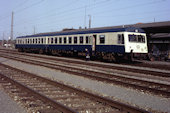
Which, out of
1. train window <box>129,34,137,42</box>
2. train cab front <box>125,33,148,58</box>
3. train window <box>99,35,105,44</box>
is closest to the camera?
train cab front <box>125,33,148,58</box>

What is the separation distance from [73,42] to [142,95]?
17.0 m

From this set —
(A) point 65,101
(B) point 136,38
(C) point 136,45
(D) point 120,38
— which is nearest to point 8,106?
(A) point 65,101

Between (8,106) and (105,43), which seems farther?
(105,43)

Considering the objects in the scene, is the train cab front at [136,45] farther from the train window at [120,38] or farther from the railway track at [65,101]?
the railway track at [65,101]

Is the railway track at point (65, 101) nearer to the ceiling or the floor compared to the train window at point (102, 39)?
nearer to the floor

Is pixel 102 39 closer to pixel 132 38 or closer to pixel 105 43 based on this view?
pixel 105 43

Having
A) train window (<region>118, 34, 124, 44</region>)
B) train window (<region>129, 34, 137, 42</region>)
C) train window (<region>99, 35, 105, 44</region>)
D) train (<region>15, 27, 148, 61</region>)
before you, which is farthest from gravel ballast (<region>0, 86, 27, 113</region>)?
train window (<region>99, 35, 105, 44</region>)

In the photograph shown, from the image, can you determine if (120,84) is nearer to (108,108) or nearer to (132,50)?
(108,108)

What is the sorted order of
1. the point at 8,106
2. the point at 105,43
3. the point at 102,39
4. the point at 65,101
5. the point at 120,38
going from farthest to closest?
the point at 102,39 → the point at 105,43 → the point at 120,38 → the point at 65,101 → the point at 8,106

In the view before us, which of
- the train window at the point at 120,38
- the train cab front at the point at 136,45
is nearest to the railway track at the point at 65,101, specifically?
the train cab front at the point at 136,45

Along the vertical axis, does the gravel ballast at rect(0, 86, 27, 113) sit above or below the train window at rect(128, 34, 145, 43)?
below

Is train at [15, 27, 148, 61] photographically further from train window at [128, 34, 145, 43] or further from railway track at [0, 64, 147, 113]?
railway track at [0, 64, 147, 113]

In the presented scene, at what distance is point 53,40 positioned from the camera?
27797mm

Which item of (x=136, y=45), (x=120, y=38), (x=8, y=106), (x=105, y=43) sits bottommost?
(x=8, y=106)
